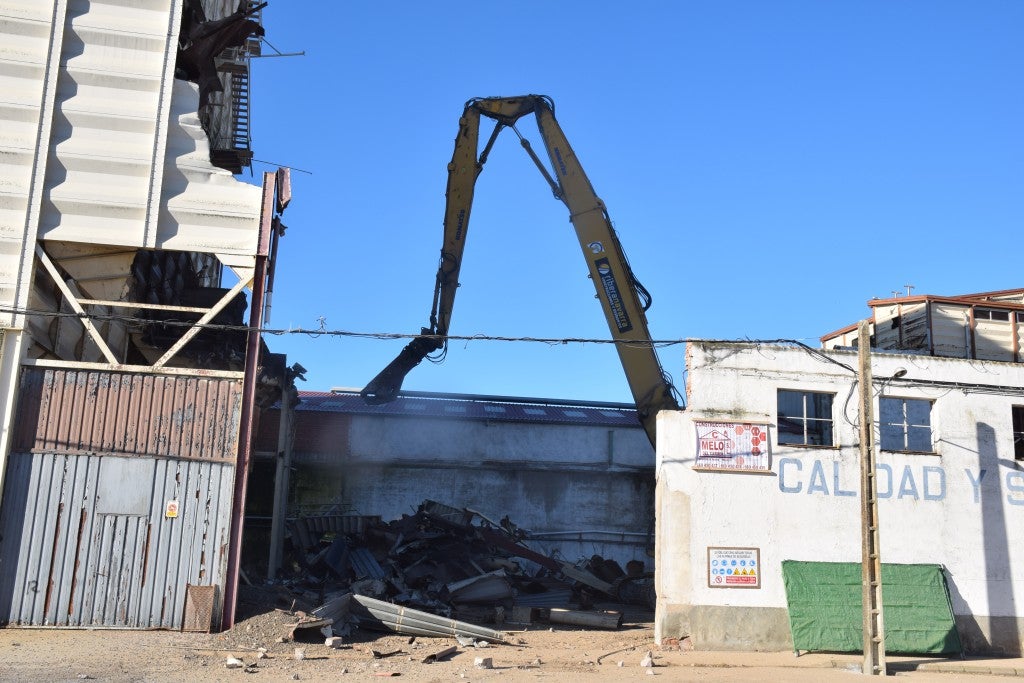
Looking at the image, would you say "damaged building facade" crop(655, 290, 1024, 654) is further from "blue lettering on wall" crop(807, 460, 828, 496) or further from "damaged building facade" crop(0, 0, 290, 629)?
"damaged building facade" crop(0, 0, 290, 629)

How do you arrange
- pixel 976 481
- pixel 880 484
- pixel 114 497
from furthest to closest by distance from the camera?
pixel 976 481 < pixel 880 484 < pixel 114 497

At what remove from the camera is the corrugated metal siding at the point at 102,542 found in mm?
13578

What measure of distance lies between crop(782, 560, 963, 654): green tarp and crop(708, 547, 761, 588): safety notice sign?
0.53 meters

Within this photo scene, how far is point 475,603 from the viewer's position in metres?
20.3

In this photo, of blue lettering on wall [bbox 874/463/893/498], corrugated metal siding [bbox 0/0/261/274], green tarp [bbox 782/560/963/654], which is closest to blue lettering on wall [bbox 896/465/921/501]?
blue lettering on wall [bbox 874/463/893/498]

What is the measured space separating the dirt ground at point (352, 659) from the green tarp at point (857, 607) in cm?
46

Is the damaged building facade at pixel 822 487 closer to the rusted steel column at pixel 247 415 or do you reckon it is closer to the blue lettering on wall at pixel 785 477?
the blue lettering on wall at pixel 785 477

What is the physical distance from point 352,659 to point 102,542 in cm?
424

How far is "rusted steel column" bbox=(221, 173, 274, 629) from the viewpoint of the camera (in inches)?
552

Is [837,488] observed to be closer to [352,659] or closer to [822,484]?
[822,484]

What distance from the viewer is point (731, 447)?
53.6 feet

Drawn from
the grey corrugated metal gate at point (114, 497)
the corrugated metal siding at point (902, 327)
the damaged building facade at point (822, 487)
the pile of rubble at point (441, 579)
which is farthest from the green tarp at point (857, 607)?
the grey corrugated metal gate at point (114, 497)

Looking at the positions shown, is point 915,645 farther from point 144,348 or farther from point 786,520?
point 144,348

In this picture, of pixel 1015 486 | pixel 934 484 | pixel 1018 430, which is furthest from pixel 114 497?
pixel 1018 430
